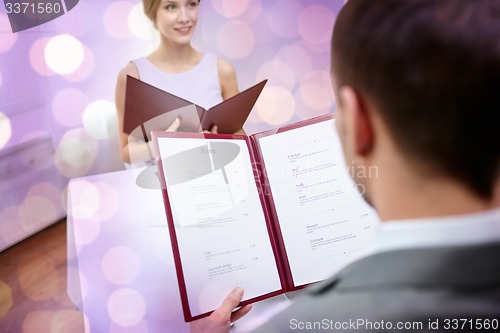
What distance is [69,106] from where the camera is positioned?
195 cm

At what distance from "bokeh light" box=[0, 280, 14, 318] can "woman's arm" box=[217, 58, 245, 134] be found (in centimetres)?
118

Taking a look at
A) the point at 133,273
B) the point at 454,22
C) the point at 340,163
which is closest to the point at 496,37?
the point at 454,22

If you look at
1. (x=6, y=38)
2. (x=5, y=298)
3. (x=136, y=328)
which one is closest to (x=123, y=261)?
(x=136, y=328)

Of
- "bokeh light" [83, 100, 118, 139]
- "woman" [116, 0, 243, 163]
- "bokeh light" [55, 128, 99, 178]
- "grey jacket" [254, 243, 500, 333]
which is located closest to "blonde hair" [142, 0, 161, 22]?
"woman" [116, 0, 243, 163]

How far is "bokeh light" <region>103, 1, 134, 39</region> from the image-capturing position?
1.77 m

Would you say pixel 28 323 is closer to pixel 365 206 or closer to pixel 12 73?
pixel 12 73

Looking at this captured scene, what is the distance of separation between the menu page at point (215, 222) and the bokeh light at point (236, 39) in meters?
1.10

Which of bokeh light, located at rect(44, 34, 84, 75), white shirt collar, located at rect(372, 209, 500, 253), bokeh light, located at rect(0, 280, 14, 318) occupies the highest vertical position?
bokeh light, located at rect(44, 34, 84, 75)

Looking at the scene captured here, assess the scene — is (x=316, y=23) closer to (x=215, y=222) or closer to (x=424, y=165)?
(x=215, y=222)

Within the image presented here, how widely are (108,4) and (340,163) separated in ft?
4.56

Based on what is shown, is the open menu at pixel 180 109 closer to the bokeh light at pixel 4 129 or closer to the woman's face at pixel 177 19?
the woman's face at pixel 177 19

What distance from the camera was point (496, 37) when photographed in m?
0.38

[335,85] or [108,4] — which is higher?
[108,4]

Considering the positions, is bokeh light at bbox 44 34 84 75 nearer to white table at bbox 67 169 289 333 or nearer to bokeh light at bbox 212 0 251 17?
bokeh light at bbox 212 0 251 17
